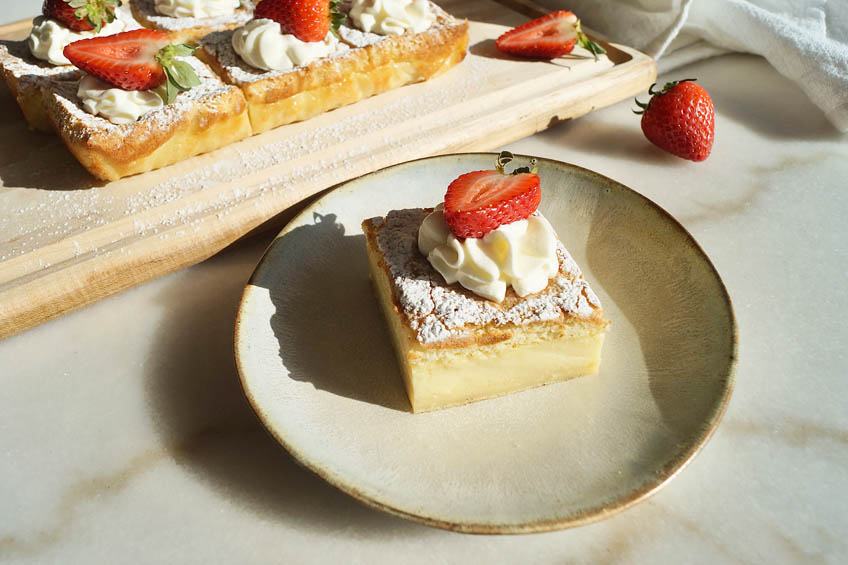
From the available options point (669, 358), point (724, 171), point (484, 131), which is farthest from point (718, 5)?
point (669, 358)

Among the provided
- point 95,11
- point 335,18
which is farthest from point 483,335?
point 95,11

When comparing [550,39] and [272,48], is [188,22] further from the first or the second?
[550,39]

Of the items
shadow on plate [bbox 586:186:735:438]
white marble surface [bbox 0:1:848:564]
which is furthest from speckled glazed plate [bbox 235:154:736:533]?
white marble surface [bbox 0:1:848:564]

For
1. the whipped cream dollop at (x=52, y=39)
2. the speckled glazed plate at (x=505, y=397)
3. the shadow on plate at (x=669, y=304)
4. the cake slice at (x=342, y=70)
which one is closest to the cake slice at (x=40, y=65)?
the whipped cream dollop at (x=52, y=39)

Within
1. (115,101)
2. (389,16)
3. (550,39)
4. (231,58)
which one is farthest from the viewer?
(550,39)

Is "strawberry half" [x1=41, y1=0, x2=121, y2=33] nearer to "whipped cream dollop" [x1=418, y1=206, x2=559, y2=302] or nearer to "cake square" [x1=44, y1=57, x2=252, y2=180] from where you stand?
"cake square" [x1=44, y1=57, x2=252, y2=180]

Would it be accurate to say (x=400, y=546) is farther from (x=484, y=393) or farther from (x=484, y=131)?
(x=484, y=131)

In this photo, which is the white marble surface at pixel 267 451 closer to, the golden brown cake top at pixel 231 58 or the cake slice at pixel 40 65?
the golden brown cake top at pixel 231 58
